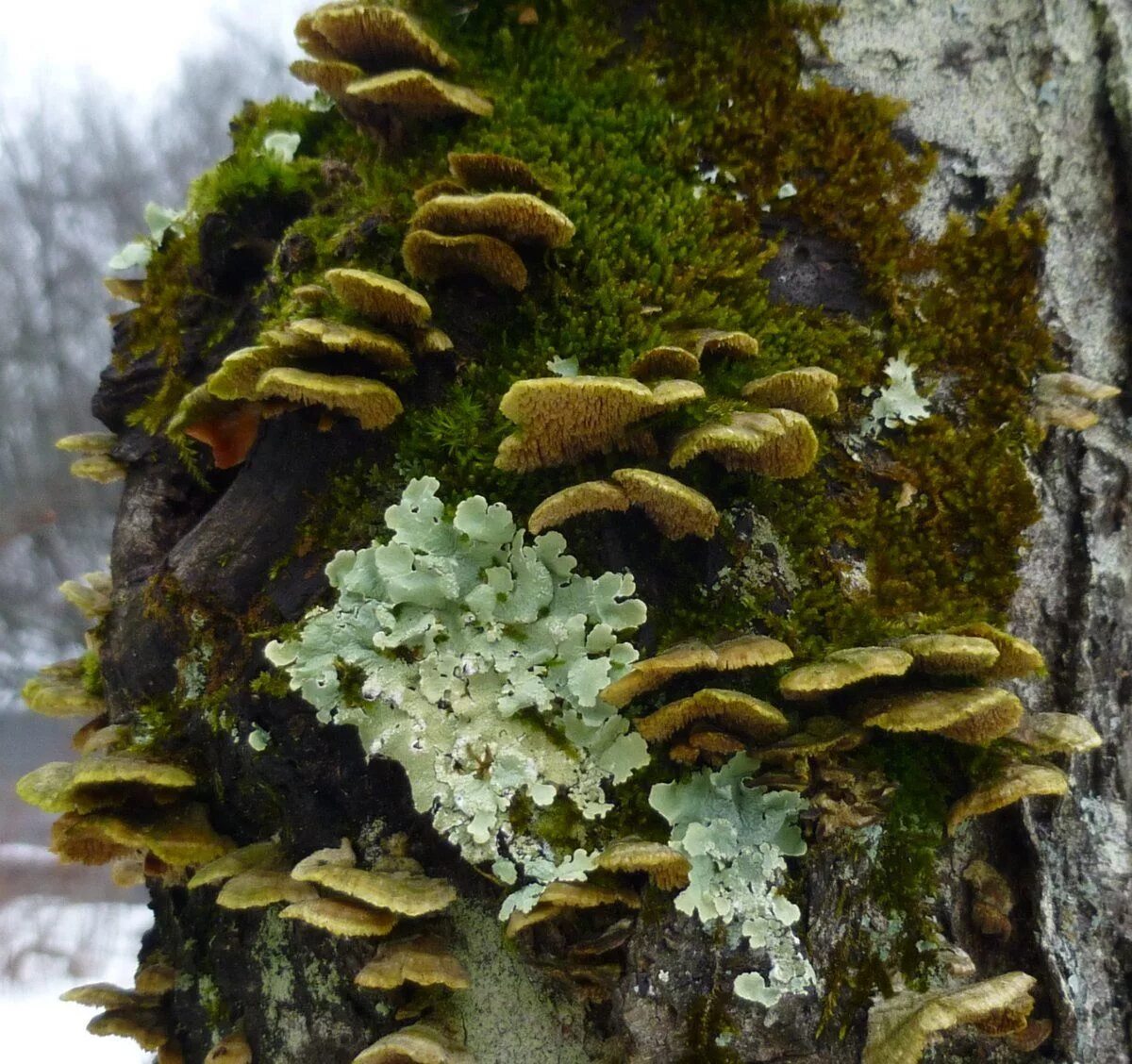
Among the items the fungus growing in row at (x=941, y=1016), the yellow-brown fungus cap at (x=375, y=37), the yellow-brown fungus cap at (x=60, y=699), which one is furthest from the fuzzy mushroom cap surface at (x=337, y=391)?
the fungus growing in row at (x=941, y=1016)

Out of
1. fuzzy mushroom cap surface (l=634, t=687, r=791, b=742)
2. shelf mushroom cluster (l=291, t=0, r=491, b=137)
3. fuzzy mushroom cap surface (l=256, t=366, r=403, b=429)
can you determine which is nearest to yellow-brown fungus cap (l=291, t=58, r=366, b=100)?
shelf mushroom cluster (l=291, t=0, r=491, b=137)

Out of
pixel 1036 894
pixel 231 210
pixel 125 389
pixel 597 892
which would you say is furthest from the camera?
pixel 125 389

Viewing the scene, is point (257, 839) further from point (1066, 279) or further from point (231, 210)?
point (1066, 279)

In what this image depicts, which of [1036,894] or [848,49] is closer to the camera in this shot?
[1036,894]

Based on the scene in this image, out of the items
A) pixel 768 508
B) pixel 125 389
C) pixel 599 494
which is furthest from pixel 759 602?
pixel 125 389

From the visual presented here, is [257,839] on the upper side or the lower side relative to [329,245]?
lower

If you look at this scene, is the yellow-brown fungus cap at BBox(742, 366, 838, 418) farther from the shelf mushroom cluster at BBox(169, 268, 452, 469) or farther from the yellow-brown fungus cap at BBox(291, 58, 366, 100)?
the yellow-brown fungus cap at BBox(291, 58, 366, 100)

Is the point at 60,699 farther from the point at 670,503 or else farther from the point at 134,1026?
the point at 670,503
